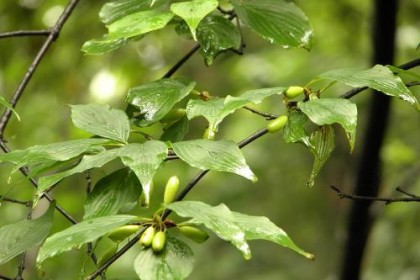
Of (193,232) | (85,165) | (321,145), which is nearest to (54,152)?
(85,165)

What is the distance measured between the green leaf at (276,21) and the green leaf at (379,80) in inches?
7.6

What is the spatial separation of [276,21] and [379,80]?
10.2 inches

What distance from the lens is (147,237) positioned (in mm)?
672

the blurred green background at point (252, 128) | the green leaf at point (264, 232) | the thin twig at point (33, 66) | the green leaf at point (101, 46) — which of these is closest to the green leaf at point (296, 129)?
the green leaf at point (264, 232)

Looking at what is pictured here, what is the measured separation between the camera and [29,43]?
2.15 m

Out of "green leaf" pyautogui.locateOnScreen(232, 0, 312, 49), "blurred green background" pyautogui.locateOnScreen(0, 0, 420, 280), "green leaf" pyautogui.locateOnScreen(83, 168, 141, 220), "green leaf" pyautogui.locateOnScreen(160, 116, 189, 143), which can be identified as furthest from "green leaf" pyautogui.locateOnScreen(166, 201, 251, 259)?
"blurred green background" pyautogui.locateOnScreen(0, 0, 420, 280)

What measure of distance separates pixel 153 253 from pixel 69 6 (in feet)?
1.95

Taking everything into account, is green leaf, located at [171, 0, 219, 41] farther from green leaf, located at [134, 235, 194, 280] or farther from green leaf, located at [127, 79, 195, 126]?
green leaf, located at [134, 235, 194, 280]

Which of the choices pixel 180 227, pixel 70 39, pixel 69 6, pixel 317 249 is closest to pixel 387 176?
pixel 317 249

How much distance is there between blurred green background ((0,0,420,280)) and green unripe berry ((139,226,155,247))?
1170 millimetres

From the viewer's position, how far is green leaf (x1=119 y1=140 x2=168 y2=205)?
2.19 ft

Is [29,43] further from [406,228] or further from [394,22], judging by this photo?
[406,228]

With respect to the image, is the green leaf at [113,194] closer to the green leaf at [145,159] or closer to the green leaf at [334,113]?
the green leaf at [145,159]

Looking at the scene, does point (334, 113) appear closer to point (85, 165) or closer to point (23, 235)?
point (85, 165)
